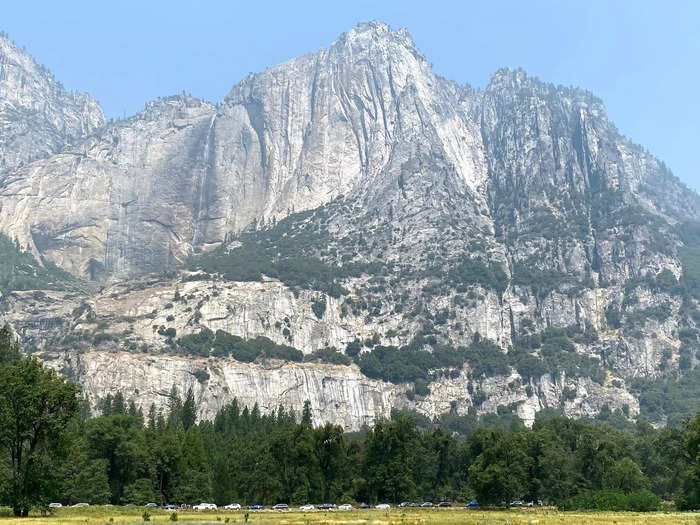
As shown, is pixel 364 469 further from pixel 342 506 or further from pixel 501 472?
pixel 501 472

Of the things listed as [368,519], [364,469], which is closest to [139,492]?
[364,469]

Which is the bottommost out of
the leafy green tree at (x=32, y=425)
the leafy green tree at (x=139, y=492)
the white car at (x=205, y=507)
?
the white car at (x=205, y=507)

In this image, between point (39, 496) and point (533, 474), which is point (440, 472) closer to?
point (533, 474)

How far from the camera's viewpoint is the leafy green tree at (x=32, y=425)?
272 feet

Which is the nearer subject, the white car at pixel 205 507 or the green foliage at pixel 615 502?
the green foliage at pixel 615 502

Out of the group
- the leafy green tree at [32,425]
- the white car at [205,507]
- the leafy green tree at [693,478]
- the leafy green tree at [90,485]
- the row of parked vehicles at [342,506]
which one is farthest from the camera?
the row of parked vehicles at [342,506]

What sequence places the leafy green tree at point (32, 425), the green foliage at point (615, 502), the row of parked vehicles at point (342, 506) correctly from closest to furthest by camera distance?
the leafy green tree at point (32, 425)
the green foliage at point (615, 502)
the row of parked vehicles at point (342, 506)

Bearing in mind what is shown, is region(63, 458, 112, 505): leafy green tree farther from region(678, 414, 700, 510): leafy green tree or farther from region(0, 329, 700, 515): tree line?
region(678, 414, 700, 510): leafy green tree

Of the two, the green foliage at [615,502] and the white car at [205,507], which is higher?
the white car at [205,507]

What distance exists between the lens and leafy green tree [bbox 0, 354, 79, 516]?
83000 mm

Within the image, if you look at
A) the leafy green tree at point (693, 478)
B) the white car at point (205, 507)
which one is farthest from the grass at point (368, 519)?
the white car at point (205, 507)

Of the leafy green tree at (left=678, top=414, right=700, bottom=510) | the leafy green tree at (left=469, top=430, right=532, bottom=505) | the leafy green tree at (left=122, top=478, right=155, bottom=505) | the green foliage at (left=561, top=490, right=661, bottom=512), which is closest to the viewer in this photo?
the leafy green tree at (left=678, top=414, right=700, bottom=510)

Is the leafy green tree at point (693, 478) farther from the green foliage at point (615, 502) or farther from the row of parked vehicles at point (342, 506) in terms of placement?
the row of parked vehicles at point (342, 506)

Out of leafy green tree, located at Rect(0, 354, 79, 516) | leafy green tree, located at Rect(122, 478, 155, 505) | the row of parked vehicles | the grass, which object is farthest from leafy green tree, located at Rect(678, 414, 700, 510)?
leafy green tree, located at Rect(122, 478, 155, 505)
